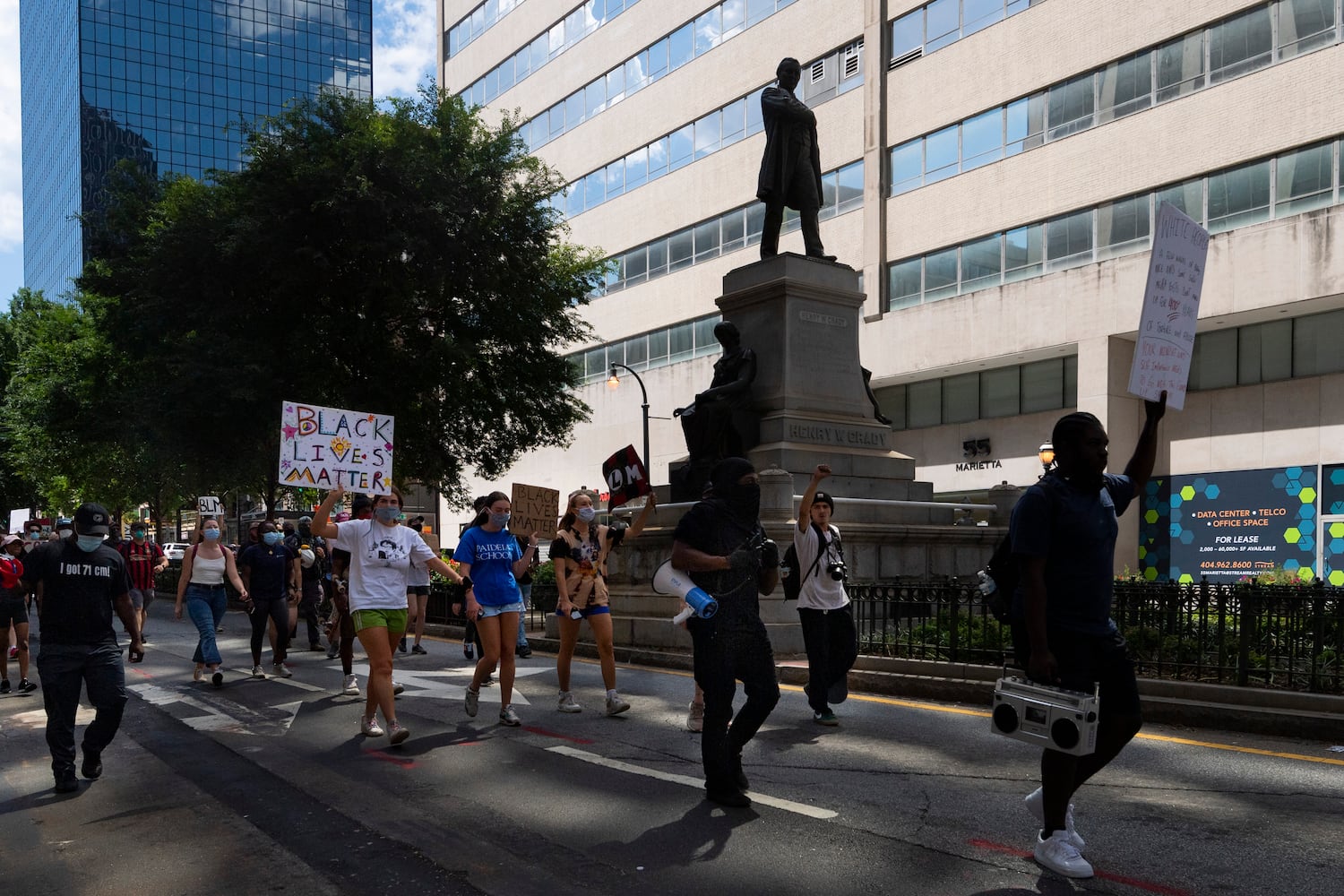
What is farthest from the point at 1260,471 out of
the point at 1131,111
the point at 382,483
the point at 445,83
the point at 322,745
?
the point at 445,83

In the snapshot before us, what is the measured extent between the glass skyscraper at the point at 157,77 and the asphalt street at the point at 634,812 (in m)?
107

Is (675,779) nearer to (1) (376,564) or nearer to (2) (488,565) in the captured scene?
(2) (488,565)

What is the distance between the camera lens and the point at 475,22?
2269 inches

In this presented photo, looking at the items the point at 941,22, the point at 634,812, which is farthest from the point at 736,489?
the point at 941,22

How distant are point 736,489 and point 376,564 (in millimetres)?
3578

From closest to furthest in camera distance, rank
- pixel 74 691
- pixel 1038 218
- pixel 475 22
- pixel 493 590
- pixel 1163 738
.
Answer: pixel 74 691 → pixel 1163 738 → pixel 493 590 → pixel 1038 218 → pixel 475 22

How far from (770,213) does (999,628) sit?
900cm

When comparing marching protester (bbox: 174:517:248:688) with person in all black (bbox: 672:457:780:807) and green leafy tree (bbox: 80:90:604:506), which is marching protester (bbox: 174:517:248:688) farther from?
green leafy tree (bbox: 80:90:604:506)

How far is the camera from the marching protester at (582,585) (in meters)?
9.60

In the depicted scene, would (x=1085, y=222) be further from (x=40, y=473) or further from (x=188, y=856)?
(x=40, y=473)

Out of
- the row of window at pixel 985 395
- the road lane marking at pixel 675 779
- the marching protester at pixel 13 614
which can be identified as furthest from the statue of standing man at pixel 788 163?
the row of window at pixel 985 395

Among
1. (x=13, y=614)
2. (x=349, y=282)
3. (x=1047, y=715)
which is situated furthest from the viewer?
(x=349, y=282)

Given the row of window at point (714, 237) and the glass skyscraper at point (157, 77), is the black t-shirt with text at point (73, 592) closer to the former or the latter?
the row of window at point (714, 237)

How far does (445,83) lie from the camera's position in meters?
60.0
